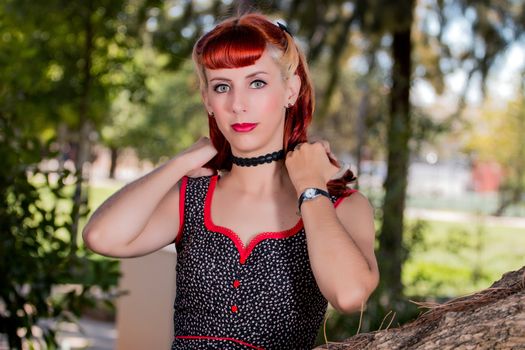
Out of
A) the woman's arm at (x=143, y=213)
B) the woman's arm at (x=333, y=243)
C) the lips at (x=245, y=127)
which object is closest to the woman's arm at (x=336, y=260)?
the woman's arm at (x=333, y=243)

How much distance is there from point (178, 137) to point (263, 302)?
74.3 ft

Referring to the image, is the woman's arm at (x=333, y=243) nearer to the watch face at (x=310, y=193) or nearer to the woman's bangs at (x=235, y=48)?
the watch face at (x=310, y=193)

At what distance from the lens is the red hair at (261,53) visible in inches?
63.3

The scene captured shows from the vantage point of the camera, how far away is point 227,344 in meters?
1.54

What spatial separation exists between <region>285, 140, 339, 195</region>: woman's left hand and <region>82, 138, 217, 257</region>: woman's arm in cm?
22

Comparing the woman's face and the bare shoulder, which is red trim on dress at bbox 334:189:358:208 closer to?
the bare shoulder

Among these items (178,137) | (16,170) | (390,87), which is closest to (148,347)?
(16,170)

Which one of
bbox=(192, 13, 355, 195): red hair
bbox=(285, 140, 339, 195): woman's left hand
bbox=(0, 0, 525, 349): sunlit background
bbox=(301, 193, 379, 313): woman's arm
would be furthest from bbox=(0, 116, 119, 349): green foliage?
bbox=(301, 193, 379, 313): woman's arm

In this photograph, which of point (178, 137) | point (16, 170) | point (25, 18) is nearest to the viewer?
point (16, 170)

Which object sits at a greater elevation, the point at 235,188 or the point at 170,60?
the point at 170,60

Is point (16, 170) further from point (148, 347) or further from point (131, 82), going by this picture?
point (131, 82)

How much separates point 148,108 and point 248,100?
5829 mm

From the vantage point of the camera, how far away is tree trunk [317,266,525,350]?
1142 millimetres

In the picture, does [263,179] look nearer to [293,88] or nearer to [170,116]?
[293,88]
